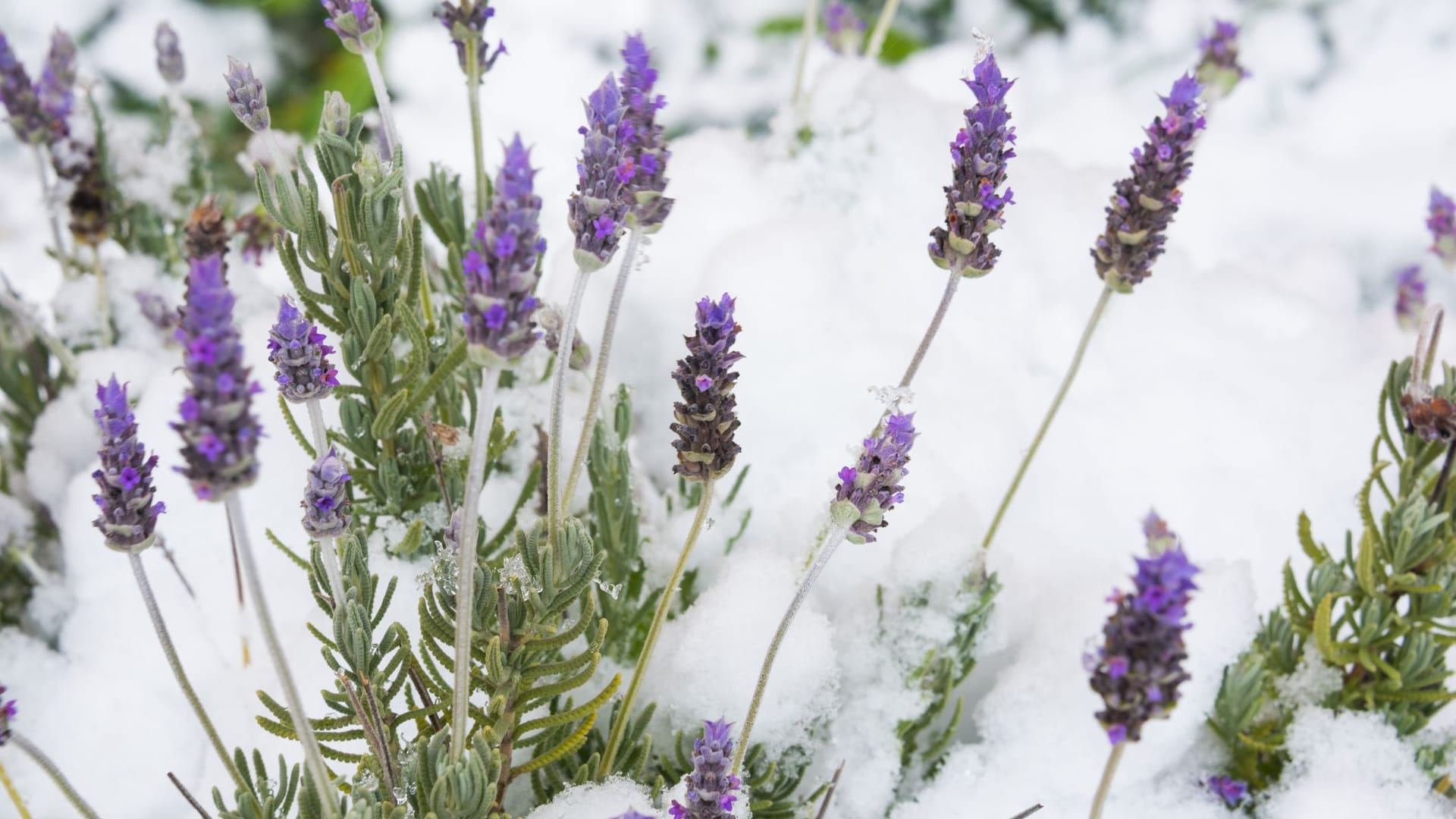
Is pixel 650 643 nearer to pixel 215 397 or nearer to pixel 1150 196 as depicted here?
pixel 215 397

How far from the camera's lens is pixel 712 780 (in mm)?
711

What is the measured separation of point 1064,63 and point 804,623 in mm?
1970

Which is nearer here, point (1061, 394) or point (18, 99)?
point (1061, 394)

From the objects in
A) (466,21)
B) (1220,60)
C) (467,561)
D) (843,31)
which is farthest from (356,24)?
(1220,60)

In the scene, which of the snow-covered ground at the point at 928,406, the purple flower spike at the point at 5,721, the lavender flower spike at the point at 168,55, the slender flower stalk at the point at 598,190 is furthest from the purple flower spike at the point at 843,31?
the purple flower spike at the point at 5,721

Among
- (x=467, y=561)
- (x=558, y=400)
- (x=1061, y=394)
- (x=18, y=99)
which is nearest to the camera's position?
(x=467, y=561)

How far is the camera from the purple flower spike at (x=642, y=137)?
798mm

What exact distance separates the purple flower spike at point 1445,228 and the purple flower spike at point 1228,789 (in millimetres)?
837

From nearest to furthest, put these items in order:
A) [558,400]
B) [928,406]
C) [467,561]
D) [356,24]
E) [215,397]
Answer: [215,397], [467,561], [558,400], [356,24], [928,406]

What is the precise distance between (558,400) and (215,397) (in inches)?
10.2

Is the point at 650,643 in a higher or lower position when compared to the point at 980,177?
lower

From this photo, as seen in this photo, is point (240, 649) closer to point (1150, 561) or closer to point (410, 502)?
point (410, 502)

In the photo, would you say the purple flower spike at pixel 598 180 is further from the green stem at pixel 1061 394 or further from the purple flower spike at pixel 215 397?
the green stem at pixel 1061 394

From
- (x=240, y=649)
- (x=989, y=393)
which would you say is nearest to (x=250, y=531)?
(x=240, y=649)
